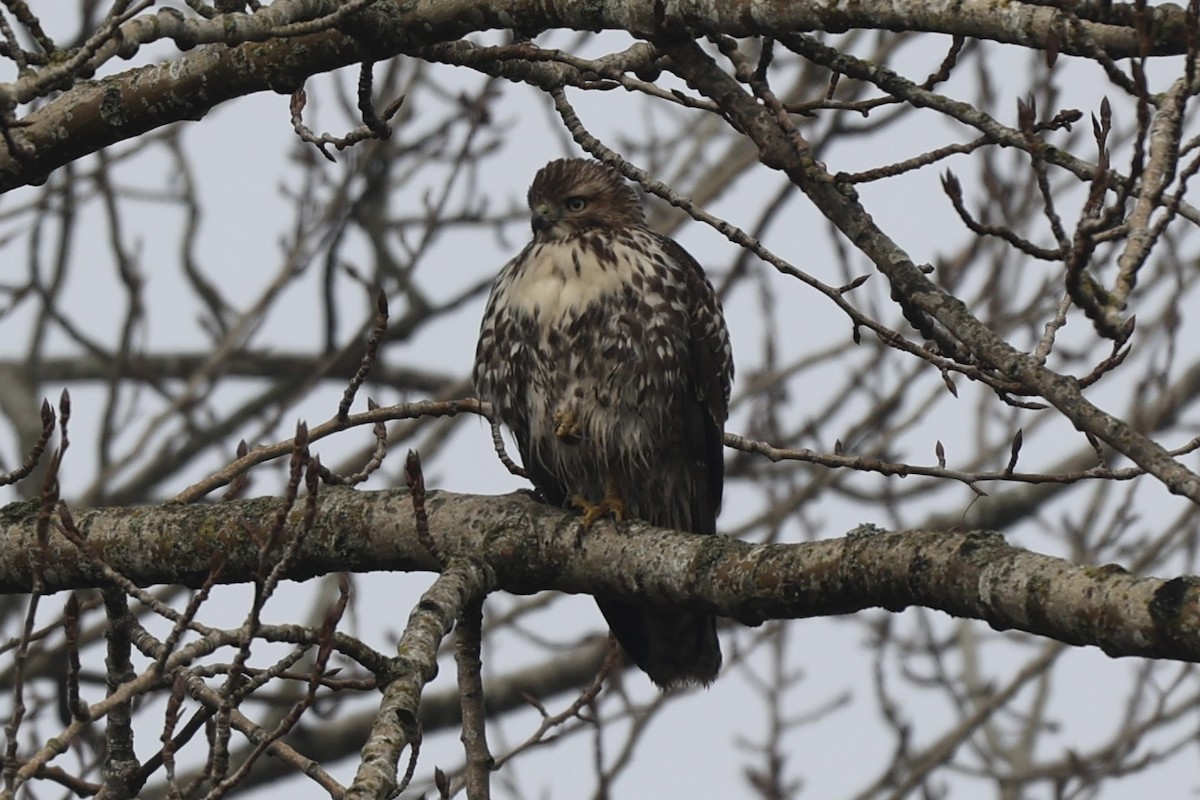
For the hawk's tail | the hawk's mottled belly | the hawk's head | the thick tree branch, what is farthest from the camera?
the hawk's head

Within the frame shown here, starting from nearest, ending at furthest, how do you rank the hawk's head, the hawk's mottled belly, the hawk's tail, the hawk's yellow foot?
the hawk's yellow foot < the hawk's mottled belly < the hawk's tail < the hawk's head

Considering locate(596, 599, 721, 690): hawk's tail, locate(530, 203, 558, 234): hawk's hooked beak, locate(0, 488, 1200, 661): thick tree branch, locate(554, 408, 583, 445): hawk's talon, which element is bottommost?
locate(0, 488, 1200, 661): thick tree branch

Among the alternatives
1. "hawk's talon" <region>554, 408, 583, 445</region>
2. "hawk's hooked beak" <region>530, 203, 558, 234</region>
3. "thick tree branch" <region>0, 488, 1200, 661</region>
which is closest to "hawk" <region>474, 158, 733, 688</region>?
"hawk's talon" <region>554, 408, 583, 445</region>

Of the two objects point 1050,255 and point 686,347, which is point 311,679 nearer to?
point 1050,255

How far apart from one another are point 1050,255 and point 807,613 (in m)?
0.93

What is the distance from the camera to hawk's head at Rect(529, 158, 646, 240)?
5.75 metres

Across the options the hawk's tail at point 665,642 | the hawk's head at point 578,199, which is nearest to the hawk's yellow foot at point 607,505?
the hawk's tail at point 665,642

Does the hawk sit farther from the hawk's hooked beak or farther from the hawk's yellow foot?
the hawk's hooked beak

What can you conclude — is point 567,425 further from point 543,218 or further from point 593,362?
point 543,218

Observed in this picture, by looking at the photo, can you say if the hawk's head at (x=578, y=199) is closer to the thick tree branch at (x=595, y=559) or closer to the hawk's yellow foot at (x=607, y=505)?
the hawk's yellow foot at (x=607, y=505)

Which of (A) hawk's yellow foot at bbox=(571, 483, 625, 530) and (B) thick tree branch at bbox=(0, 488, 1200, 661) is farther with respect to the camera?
(A) hawk's yellow foot at bbox=(571, 483, 625, 530)

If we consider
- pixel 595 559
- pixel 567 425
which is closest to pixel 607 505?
pixel 567 425

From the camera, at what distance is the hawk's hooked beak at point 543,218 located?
18.9 ft

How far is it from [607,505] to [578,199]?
1.30 meters
